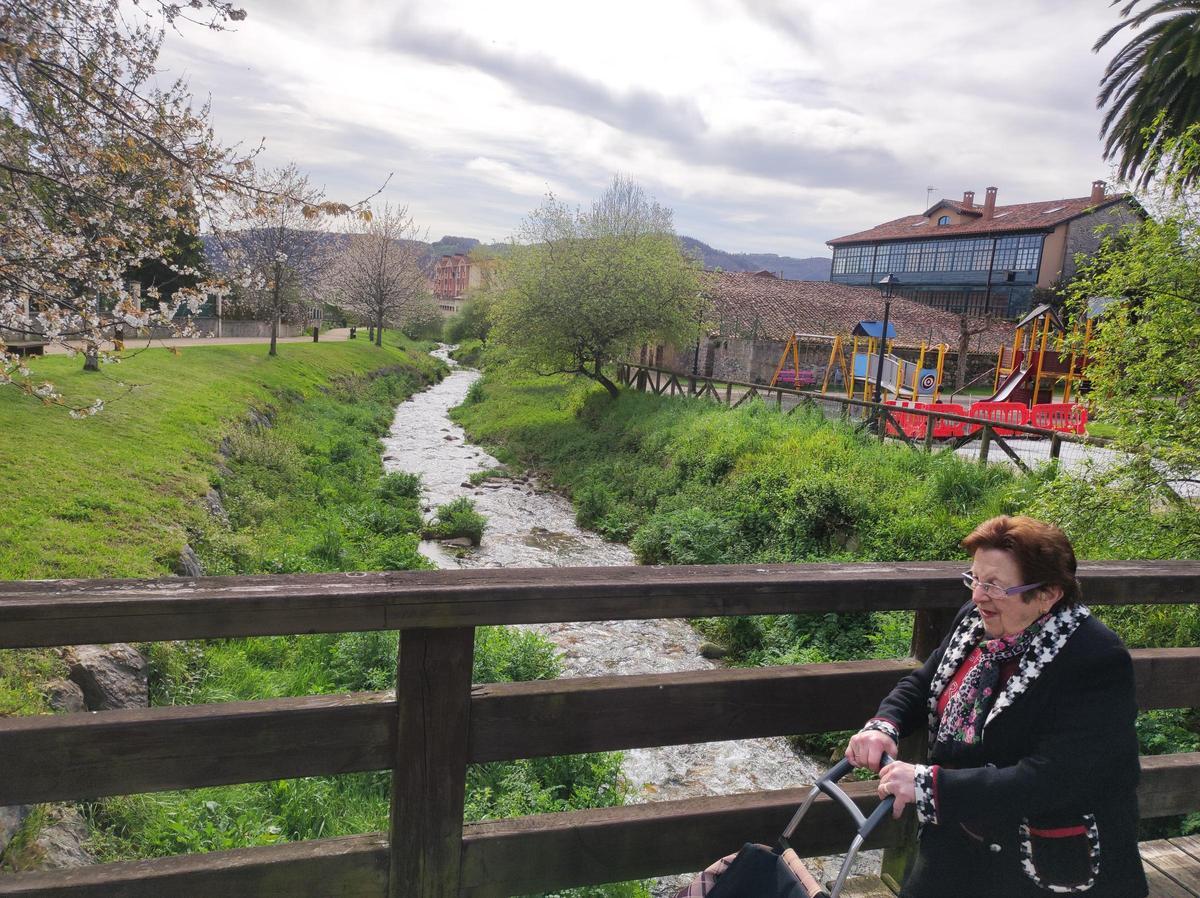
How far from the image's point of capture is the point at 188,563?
8641 millimetres

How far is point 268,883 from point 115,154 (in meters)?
5.78

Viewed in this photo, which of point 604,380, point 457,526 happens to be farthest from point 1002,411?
point 457,526

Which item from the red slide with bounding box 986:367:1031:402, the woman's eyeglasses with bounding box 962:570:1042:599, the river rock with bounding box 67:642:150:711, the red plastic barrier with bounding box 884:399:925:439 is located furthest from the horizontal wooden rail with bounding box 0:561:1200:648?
the red slide with bounding box 986:367:1031:402

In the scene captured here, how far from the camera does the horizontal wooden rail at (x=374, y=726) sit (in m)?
1.81

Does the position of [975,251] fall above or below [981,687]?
above

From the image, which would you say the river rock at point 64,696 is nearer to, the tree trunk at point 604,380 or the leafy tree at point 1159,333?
the leafy tree at point 1159,333

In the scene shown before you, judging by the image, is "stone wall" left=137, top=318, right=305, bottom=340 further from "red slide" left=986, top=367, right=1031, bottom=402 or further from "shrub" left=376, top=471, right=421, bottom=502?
"red slide" left=986, top=367, right=1031, bottom=402

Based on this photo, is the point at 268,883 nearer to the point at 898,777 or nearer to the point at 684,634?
the point at 898,777

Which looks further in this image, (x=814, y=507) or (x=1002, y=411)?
(x=1002, y=411)

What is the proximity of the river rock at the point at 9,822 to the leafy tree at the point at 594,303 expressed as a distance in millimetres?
22724

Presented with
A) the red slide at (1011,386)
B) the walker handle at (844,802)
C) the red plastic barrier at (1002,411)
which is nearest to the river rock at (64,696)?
the walker handle at (844,802)

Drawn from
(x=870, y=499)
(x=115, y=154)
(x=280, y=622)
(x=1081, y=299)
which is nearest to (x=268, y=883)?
(x=280, y=622)

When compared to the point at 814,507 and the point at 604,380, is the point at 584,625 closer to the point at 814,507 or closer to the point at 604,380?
the point at 814,507

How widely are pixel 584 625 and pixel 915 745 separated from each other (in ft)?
29.7
